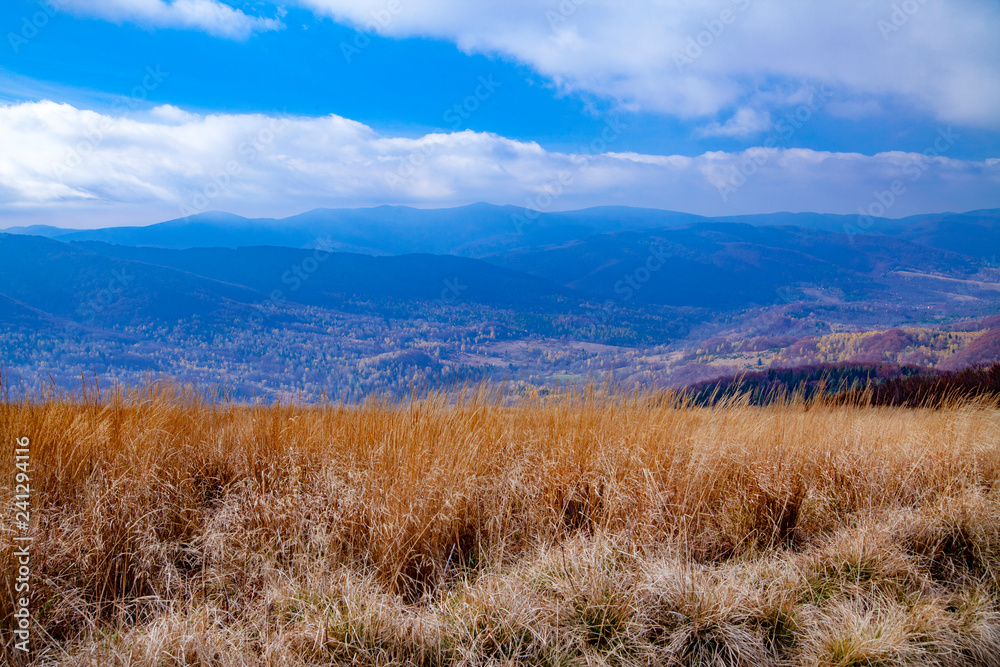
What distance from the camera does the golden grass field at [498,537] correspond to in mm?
2785

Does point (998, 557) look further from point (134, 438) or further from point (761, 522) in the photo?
point (134, 438)

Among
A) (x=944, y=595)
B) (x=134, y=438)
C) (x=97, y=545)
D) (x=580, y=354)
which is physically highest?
(x=134, y=438)

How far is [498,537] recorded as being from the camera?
376cm

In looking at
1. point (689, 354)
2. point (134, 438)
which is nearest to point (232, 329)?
point (689, 354)

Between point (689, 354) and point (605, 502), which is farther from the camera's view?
point (689, 354)

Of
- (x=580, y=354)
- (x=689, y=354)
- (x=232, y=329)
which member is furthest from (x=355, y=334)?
(x=689, y=354)

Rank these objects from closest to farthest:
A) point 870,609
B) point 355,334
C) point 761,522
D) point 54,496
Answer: point 870,609 → point 54,496 → point 761,522 → point 355,334

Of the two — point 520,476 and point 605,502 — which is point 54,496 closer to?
point 520,476

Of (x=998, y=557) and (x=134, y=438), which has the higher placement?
(x=134, y=438)

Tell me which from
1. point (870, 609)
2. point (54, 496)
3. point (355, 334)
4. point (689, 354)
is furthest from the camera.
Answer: point (355, 334)

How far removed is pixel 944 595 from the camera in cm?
348

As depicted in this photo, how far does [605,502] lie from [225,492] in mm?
3416

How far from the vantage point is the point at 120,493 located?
150 inches

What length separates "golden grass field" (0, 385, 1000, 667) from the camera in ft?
9.14
